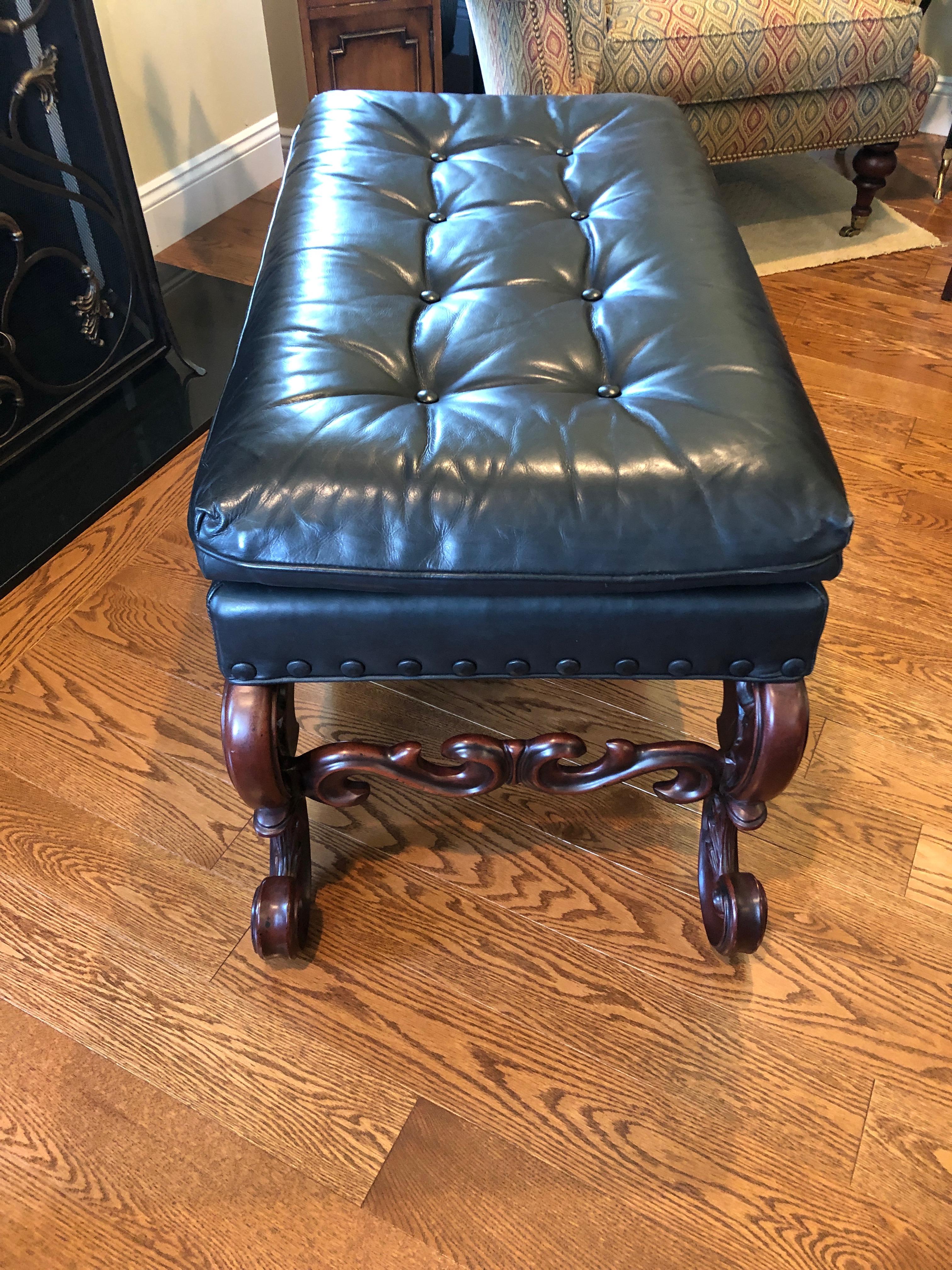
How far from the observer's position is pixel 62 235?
134 cm

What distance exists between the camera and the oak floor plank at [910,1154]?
75 centimetres

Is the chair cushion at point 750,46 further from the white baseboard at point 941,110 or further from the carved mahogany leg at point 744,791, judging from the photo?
the carved mahogany leg at point 744,791

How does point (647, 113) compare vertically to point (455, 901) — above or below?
above

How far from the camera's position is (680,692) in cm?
111

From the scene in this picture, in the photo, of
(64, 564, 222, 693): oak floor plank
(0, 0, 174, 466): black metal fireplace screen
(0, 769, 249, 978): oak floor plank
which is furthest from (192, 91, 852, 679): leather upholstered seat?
(0, 0, 174, 466): black metal fireplace screen

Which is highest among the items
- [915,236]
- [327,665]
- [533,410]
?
[533,410]

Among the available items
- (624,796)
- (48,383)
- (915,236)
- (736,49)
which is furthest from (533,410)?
(915,236)

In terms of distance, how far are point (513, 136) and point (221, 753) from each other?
73cm

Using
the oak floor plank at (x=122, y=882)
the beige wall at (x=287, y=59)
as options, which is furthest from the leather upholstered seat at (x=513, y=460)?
the beige wall at (x=287, y=59)

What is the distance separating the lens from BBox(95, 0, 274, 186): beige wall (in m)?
1.58

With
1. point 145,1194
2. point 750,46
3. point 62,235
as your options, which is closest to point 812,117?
point 750,46

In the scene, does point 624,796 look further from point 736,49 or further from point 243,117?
point 243,117

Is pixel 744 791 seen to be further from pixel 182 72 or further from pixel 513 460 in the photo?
pixel 182 72

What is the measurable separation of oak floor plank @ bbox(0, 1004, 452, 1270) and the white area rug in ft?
5.24
